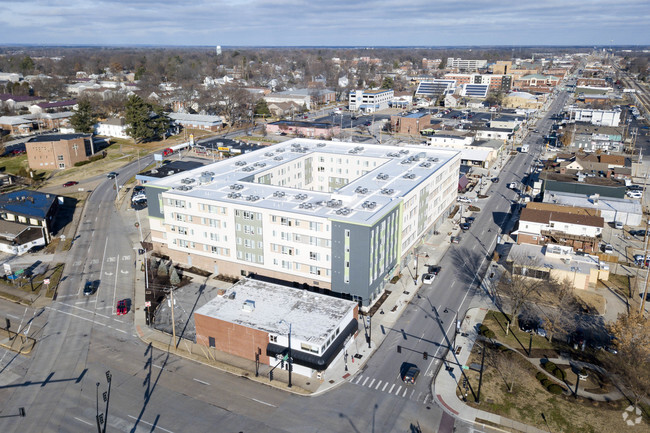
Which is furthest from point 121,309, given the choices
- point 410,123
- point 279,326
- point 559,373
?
point 410,123

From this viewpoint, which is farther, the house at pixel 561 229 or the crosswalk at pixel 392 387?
the house at pixel 561 229

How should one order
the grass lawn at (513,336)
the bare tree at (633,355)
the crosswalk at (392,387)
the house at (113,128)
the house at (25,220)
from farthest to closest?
1. the house at (113,128)
2. the house at (25,220)
3. the grass lawn at (513,336)
4. the crosswalk at (392,387)
5. the bare tree at (633,355)

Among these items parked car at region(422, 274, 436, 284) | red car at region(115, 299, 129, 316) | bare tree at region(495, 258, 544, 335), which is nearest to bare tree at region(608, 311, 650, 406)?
bare tree at region(495, 258, 544, 335)

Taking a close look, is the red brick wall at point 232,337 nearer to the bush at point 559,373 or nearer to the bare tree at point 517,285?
the bare tree at point 517,285

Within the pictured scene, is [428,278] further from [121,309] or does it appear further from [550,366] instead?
[121,309]

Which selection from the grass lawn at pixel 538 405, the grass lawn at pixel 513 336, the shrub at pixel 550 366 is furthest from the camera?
the grass lawn at pixel 513 336

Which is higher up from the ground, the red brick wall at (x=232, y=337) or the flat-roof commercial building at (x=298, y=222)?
the flat-roof commercial building at (x=298, y=222)

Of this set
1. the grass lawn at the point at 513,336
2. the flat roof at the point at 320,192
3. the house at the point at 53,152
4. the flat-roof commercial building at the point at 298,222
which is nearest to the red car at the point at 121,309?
the flat-roof commercial building at the point at 298,222

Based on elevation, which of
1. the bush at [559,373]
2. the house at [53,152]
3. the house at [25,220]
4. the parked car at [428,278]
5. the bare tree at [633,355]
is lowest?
the bush at [559,373]

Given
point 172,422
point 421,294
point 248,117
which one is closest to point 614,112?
point 248,117
